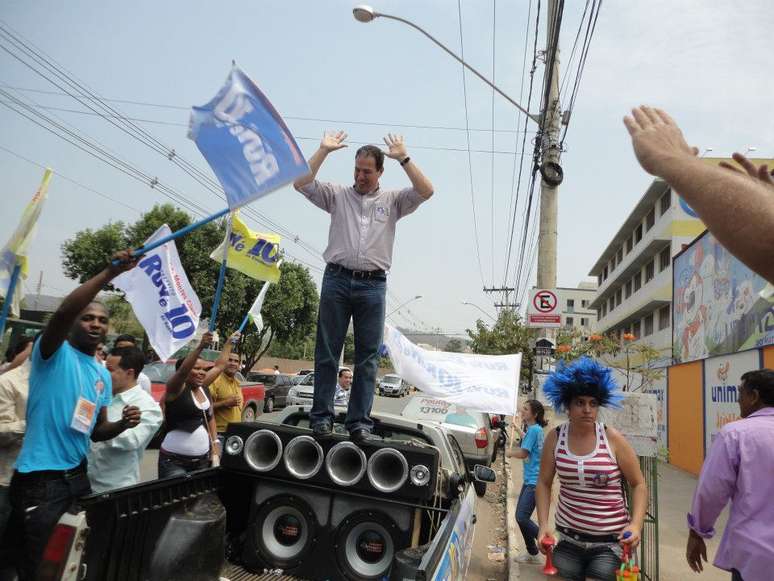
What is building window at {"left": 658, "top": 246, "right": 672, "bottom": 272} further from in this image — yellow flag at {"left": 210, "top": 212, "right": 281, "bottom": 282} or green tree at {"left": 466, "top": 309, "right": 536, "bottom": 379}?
yellow flag at {"left": 210, "top": 212, "right": 281, "bottom": 282}

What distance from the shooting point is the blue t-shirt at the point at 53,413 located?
307 centimetres

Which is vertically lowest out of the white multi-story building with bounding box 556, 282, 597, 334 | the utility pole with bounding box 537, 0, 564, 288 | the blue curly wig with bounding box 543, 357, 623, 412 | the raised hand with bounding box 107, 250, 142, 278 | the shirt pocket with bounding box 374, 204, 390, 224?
the blue curly wig with bounding box 543, 357, 623, 412

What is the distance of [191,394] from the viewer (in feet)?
17.4

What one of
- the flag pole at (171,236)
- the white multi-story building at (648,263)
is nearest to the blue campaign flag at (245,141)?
the flag pole at (171,236)

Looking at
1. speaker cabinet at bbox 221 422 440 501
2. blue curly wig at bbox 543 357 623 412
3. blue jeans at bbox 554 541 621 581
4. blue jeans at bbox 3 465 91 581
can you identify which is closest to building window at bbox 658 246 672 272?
blue curly wig at bbox 543 357 623 412

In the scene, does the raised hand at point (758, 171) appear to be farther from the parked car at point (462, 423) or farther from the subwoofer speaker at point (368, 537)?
the parked car at point (462, 423)

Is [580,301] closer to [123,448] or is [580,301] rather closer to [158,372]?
[158,372]

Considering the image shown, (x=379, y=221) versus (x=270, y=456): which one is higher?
(x=379, y=221)

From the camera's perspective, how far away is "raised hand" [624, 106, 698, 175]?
143 centimetres

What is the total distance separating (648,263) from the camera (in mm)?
43281

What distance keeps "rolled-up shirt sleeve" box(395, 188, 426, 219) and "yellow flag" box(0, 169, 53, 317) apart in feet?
7.23

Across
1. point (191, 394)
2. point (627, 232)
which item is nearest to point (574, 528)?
point (191, 394)

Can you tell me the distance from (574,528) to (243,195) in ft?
8.64

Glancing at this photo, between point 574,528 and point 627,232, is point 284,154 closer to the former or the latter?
point 574,528
